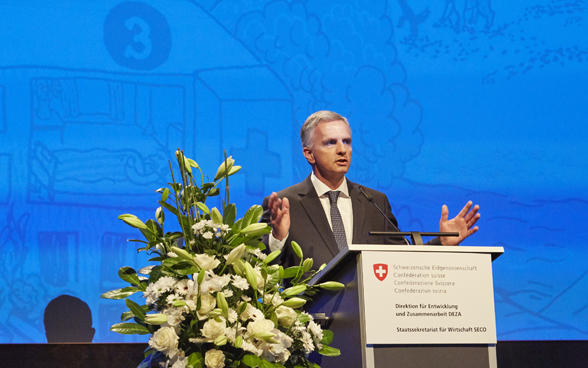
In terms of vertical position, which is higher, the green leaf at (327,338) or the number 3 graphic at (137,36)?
the number 3 graphic at (137,36)

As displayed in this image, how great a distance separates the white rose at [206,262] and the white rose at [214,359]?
20 cm

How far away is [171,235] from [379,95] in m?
2.42

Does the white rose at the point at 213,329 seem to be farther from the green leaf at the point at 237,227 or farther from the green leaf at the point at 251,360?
the green leaf at the point at 237,227

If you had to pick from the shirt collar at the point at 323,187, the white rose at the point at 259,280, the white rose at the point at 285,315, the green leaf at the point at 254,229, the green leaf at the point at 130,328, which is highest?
the shirt collar at the point at 323,187

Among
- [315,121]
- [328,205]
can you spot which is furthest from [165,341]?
[315,121]

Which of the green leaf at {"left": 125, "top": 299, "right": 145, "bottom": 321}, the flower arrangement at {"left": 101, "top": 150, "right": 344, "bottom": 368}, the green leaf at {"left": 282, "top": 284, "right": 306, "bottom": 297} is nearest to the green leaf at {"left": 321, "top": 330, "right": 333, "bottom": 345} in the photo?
the flower arrangement at {"left": 101, "top": 150, "right": 344, "bottom": 368}

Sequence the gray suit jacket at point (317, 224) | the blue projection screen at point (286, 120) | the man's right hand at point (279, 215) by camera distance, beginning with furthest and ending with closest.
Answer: the blue projection screen at point (286, 120)
the gray suit jacket at point (317, 224)
the man's right hand at point (279, 215)

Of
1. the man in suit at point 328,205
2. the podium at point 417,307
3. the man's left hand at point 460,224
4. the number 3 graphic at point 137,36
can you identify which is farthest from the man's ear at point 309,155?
the podium at point 417,307

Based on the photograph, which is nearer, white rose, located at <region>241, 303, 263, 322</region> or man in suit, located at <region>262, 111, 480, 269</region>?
white rose, located at <region>241, 303, 263, 322</region>

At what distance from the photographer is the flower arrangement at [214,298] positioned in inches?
51.7

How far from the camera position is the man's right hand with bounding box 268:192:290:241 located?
1.95 m

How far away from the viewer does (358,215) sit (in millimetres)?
2775

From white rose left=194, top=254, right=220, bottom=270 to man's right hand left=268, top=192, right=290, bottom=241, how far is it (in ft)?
1.80

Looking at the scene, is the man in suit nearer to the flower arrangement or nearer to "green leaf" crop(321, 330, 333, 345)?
"green leaf" crop(321, 330, 333, 345)
